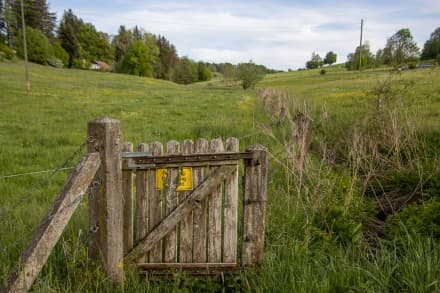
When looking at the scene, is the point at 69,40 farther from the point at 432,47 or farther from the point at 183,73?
the point at 432,47

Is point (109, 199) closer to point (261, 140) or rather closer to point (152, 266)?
point (152, 266)

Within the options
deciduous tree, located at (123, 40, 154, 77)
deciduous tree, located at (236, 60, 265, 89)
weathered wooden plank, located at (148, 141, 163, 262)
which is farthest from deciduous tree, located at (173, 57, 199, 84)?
weathered wooden plank, located at (148, 141, 163, 262)

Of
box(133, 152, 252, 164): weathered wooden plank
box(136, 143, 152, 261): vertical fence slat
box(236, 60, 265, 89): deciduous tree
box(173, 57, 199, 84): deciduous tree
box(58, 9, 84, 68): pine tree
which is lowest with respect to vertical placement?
box(136, 143, 152, 261): vertical fence slat

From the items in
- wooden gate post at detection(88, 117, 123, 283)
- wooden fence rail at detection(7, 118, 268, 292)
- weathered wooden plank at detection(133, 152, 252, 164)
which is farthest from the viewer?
weathered wooden plank at detection(133, 152, 252, 164)

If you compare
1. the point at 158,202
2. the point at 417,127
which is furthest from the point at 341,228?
the point at 417,127

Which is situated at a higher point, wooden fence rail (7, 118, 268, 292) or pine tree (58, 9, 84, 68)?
pine tree (58, 9, 84, 68)

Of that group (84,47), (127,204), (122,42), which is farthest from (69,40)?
(127,204)

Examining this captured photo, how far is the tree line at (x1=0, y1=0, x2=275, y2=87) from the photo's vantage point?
6097 cm

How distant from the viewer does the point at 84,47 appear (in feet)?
272

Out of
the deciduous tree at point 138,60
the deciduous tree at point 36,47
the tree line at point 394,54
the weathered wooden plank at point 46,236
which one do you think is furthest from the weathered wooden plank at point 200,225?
the deciduous tree at point 138,60

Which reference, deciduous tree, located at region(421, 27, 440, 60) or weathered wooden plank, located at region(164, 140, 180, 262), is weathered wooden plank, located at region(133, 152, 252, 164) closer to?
weathered wooden plank, located at region(164, 140, 180, 262)

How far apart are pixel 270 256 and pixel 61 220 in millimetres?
1959

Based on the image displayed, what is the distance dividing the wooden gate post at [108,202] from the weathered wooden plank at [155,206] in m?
0.31

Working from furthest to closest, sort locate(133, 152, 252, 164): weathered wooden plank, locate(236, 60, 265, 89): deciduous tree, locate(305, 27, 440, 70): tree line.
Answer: locate(236, 60, 265, 89): deciduous tree
locate(305, 27, 440, 70): tree line
locate(133, 152, 252, 164): weathered wooden plank
